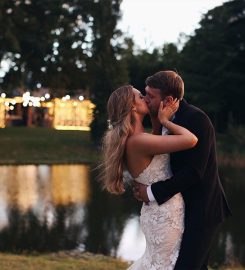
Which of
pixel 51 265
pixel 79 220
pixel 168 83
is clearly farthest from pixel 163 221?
pixel 79 220

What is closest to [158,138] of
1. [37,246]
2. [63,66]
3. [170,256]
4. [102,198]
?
[170,256]

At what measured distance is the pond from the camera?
973 cm

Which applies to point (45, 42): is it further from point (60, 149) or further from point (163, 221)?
point (163, 221)

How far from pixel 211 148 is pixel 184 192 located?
0.29 meters

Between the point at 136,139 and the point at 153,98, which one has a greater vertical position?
the point at 153,98

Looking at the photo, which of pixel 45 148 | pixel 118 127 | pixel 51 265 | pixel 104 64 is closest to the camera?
pixel 118 127

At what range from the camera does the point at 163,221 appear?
10.5ft

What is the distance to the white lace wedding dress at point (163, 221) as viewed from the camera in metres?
3.19

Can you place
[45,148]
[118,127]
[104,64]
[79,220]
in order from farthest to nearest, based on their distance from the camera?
1. [45,148]
2. [104,64]
3. [79,220]
4. [118,127]

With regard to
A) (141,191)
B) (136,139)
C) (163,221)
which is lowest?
(163,221)

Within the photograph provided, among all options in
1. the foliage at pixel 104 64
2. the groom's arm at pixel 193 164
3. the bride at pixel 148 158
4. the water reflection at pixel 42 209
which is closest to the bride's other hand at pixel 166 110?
the bride at pixel 148 158

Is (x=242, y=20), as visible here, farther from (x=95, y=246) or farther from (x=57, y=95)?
(x=95, y=246)

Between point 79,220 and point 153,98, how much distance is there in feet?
30.4

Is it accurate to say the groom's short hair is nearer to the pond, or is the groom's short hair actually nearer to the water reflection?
the pond
